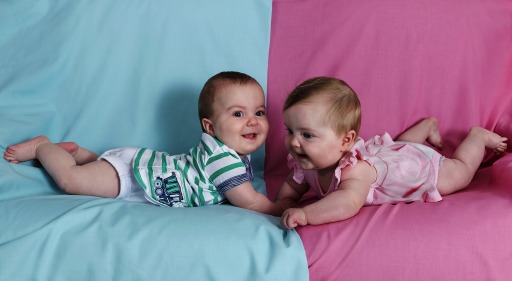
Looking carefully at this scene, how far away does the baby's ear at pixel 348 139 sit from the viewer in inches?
56.3

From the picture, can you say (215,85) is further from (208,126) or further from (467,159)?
(467,159)

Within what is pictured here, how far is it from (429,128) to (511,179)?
354mm

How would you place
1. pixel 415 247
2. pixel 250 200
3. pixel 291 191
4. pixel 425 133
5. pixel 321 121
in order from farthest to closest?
pixel 425 133 < pixel 291 191 < pixel 250 200 < pixel 321 121 < pixel 415 247

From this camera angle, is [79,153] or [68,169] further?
[79,153]

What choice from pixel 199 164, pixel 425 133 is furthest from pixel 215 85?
pixel 425 133

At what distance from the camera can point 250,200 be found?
149 cm

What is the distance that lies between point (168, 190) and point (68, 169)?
0.26 meters

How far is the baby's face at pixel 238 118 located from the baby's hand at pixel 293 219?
310 mm

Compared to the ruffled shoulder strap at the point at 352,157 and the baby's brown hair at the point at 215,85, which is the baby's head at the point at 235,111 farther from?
the ruffled shoulder strap at the point at 352,157

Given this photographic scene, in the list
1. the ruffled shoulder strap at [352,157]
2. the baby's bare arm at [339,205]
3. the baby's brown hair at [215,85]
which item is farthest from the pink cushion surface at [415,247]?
the baby's brown hair at [215,85]

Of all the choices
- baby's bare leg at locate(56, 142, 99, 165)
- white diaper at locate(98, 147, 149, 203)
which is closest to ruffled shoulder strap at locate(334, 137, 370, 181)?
white diaper at locate(98, 147, 149, 203)

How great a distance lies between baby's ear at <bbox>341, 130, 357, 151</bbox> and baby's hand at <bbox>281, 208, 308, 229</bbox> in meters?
0.22

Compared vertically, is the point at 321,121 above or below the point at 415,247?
above

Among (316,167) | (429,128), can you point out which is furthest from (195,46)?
(429,128)
